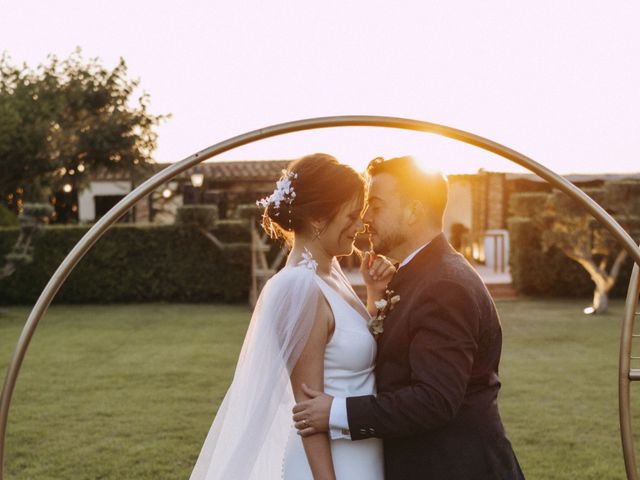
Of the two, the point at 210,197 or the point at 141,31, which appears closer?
the point at 141,31

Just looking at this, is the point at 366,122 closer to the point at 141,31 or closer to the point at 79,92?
the point at 141,31

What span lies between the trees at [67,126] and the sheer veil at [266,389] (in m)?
19.6

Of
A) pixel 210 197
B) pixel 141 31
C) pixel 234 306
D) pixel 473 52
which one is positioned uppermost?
pixel 141 31

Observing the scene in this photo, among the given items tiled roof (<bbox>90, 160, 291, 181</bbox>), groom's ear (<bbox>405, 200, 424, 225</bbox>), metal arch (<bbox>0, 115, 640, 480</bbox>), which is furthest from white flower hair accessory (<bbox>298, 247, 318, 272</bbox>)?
tiled roof (<bbox>90, 160, 291, 181</bbox>)

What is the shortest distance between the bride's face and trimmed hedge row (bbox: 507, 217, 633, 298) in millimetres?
16184

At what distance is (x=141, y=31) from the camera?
11.3m

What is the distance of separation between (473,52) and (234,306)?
12.1m

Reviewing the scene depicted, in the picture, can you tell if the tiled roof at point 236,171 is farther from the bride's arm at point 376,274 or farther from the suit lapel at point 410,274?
the suit lapel at point 410,274

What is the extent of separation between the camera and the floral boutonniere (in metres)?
3.06

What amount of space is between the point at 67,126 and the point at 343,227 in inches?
959

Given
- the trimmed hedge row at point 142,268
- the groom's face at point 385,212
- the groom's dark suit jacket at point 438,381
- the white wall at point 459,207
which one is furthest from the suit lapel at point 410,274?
the white wall at point 459,207

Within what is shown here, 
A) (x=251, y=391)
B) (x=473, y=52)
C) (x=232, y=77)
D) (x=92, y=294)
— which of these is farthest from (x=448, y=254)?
(x=92, y=294)

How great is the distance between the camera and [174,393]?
965 centimetres

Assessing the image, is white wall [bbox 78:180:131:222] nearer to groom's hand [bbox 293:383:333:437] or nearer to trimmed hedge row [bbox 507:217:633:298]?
trimmed hedge row [bbox 507:217:633:298]
